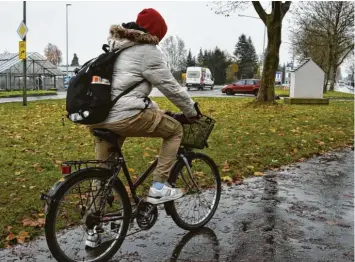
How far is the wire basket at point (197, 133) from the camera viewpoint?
13.2 feet

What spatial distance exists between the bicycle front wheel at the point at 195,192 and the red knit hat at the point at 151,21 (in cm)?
125

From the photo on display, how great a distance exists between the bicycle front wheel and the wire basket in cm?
16

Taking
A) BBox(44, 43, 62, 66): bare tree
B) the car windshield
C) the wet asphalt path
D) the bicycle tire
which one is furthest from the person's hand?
BBox(44, 43, 62, 66): bare tree

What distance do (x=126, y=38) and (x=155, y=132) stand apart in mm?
781

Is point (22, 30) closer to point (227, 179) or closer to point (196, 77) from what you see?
point (227, 179)

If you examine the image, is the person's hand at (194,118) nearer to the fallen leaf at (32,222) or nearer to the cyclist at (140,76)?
the cyclist at (140,76)

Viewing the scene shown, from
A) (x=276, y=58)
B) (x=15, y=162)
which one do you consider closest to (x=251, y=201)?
(x=15, y=162)

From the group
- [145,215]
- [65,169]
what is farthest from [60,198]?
[145,215]

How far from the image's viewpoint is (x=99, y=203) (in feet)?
11.2

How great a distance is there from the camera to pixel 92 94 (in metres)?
3.26

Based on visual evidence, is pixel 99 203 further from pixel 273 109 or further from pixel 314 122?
pixel 273 109

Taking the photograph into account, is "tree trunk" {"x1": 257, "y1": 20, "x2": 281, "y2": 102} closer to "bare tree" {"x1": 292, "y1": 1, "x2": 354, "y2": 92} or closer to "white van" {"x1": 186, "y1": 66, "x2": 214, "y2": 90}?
"bare tree" {"x1": 292, "y1": 1, "x2": 354, "y2": 92}

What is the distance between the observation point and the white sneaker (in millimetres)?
3773

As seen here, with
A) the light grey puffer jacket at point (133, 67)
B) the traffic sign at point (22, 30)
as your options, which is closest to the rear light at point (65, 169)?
the light grey puffer jacket at point (133, 67)
